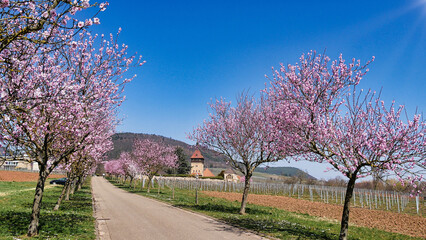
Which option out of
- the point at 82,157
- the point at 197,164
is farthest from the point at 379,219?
the point at 197,164

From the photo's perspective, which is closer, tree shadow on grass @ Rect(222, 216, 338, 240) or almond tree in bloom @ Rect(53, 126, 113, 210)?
tree shadow on grass @ Rect(222, 216, 338, 240)

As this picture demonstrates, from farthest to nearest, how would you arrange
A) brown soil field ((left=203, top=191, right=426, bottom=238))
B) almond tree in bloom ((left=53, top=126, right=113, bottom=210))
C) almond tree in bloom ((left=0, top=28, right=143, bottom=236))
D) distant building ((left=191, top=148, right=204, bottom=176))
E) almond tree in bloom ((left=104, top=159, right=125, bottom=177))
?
distant building ((left=191, top=148, right=204, bottom=176))
almond tree in bloom ((left=104, top=159, right=125, bottom=177))
brown soil field ((left=203, top=191, right=426, bottom=238))
almond tree in bloom ((left=53, top=126, right=113, bottom=210))
almond tree in bloom ((left=0, top=28, right=143, bottom=236))

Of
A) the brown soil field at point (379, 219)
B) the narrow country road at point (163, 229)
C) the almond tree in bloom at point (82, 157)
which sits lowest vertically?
the brown soil field at point (379, 219)

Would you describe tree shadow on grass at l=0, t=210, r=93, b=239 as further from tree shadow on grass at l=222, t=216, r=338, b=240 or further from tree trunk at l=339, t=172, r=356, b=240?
tree trunk at l=339, t=172, r=356, b=240

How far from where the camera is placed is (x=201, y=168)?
398 ft

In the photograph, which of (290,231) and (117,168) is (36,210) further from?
(117,168)

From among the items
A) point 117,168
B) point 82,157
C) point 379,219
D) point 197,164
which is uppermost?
point 197,164

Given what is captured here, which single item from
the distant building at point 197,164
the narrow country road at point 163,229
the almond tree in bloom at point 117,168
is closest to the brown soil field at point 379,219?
the narrow country road at point 163,229

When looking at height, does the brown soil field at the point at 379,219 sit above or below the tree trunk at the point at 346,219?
below

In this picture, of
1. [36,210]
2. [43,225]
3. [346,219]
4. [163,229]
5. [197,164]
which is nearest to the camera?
[36,210]

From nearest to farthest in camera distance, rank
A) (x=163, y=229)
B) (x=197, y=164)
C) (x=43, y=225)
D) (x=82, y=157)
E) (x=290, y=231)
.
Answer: (x=43, y=225) < (x=163, y=229) < (x=290, y=231) < (x=82, y=157) < (x=197, y=164)

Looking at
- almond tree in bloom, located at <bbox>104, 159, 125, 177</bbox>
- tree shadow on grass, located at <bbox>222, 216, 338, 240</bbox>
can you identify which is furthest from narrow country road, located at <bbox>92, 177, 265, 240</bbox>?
almond tree in bloom, located at <bbox>104, 159, 125, 177</bbox>

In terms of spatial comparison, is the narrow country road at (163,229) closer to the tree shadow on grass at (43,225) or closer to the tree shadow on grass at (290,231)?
the tree shadow on grass at (290,231)

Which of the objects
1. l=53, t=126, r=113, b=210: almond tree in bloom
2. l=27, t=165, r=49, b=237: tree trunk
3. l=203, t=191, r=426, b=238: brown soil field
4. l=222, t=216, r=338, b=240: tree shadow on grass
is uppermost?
l=53, t=126, r=113, b=210: almond tree in bloom
